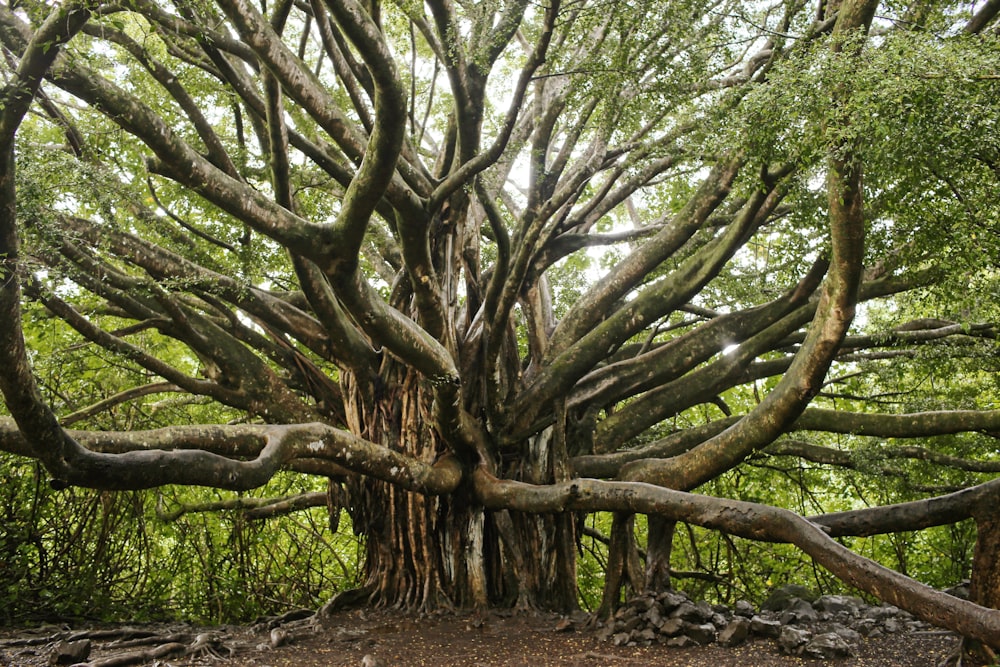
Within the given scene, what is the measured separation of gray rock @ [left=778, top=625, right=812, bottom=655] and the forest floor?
0.16 ft

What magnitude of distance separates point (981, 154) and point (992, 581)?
2.36 meters

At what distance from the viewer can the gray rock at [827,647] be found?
4.28 metres

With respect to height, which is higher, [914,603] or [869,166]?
[869,166]

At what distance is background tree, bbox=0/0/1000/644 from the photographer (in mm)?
3781

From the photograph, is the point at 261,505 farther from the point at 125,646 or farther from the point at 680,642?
the point at 680,642

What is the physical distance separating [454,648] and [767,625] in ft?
7.14

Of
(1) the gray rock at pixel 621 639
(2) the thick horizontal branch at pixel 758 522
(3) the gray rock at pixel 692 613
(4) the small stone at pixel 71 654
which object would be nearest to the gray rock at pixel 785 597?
(3) the gray rock at pixel 692 613

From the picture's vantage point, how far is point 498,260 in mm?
6215

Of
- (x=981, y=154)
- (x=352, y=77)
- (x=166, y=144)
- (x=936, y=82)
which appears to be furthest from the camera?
(x=352, y=77)

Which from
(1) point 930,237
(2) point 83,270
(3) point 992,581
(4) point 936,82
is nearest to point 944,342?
(1) point 930,237

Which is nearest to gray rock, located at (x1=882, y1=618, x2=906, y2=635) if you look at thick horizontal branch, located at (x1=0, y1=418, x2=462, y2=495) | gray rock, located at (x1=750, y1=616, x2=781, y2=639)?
gray rock, located at (x1=750, y1=616, x2=781, y2=639)

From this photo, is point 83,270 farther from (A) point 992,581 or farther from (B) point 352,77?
(A) point 992,581

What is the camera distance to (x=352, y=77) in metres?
6.51

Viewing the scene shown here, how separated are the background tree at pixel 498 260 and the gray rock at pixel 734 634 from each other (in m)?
0.65
